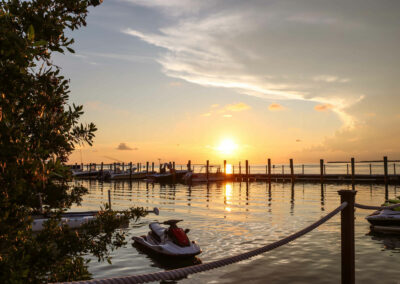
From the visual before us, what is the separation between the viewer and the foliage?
270cm

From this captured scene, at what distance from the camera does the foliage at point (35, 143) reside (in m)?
2.70

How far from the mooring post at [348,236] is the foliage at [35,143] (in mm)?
3264

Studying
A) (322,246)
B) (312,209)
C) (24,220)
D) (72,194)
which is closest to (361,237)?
(322,246)

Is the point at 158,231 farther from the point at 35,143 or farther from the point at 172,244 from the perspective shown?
the point at 35,143

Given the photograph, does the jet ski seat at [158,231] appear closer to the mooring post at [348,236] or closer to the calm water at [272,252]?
the calm water at [272,252]

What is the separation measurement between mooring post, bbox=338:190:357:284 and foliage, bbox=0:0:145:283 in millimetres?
3264

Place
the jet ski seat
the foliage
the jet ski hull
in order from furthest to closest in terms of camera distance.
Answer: the jet ski seat < the jet ski hull < the foliage

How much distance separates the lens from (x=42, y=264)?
3.13 meters

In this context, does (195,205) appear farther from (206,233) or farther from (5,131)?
(5,131)

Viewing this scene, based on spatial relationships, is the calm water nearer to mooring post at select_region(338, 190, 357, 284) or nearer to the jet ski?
the jet ski

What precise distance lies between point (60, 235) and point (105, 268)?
800cm

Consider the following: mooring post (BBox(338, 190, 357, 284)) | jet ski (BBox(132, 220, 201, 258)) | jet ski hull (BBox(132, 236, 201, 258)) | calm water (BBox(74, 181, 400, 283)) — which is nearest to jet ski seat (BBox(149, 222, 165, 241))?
jet ski (BBox(132, 220, 201, 258))

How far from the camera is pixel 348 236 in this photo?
202 inches

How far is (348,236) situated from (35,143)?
4516 millimetres
